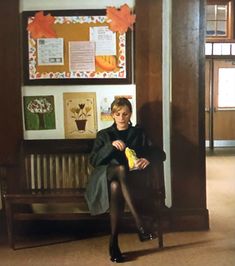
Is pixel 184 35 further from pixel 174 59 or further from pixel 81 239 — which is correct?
pixel 81 239

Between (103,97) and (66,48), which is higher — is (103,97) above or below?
below

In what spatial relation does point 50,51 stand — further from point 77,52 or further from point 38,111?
point 38,111

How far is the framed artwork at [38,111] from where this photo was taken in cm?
366

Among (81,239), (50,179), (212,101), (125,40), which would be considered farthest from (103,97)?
Answer: (212,101)

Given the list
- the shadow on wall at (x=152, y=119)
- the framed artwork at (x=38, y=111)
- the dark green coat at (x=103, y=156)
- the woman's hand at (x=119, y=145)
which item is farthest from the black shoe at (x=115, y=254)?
the framed artwork at (x=38, y=111)

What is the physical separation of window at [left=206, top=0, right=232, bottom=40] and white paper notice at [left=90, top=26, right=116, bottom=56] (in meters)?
5.53

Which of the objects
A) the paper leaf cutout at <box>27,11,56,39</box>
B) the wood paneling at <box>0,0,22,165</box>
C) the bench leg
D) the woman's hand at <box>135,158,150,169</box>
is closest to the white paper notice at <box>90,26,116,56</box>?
the paper leaf cutout at <box>27,11,56,39</box>

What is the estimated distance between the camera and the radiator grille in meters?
3.64

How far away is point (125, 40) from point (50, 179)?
4.20 ft

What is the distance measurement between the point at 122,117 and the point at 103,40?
2.36 ft

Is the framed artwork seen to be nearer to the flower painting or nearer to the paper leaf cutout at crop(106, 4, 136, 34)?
the flower painting

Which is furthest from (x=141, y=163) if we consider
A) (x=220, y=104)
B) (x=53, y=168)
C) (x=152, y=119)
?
(x=220, y=104)

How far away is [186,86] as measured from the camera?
3.60 metres

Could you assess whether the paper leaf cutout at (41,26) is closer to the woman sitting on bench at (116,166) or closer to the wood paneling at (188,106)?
the woman sitting on bench at (116,166)
